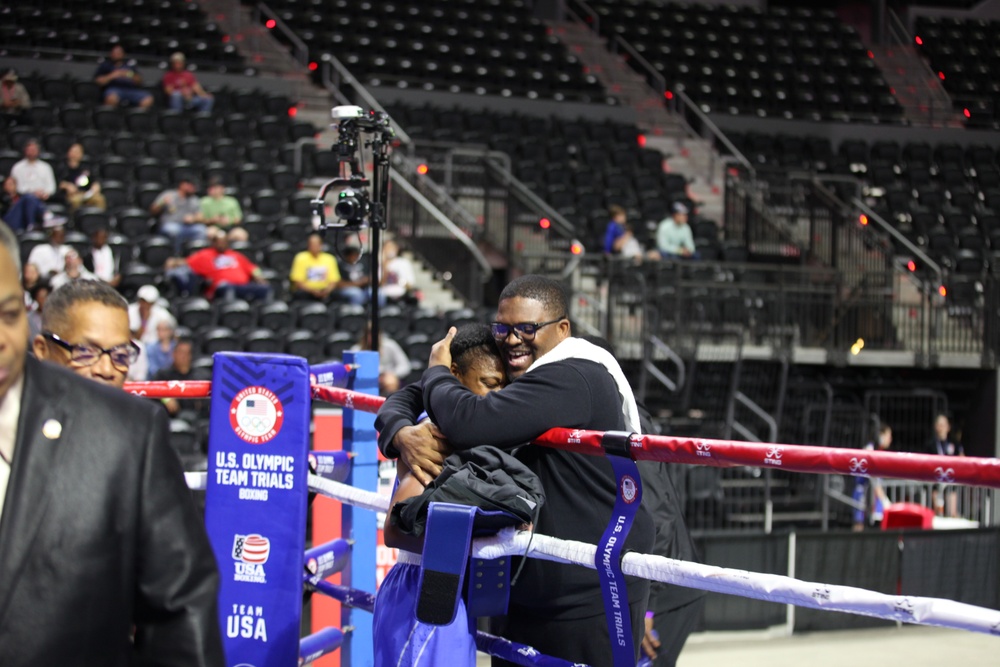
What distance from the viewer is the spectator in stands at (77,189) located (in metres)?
12.1

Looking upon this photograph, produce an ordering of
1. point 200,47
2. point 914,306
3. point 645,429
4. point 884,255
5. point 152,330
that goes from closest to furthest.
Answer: point 645,429
point 152,330
point 914,306
point 884,255
point 200,47

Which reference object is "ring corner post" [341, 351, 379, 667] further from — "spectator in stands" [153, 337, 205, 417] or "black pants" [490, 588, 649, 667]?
"spectator in stands" [153, 337, 205, 417]

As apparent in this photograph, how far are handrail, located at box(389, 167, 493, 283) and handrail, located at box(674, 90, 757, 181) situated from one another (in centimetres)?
519

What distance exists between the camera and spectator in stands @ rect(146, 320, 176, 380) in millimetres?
9766

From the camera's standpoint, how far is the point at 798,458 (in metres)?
2.40

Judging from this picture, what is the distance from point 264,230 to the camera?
1273 centimetres

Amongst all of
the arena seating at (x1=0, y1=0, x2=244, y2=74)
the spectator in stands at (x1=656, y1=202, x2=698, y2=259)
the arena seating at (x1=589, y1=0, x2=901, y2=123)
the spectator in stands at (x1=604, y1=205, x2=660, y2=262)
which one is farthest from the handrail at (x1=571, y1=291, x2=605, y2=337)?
the arena seating at (x1=589, y1=0, x2=901, y2=123)

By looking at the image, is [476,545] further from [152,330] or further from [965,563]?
[152,330]

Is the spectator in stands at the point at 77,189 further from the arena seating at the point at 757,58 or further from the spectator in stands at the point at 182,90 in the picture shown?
the arena seating at the point at 757,58

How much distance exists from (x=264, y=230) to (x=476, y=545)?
10260 millimetres

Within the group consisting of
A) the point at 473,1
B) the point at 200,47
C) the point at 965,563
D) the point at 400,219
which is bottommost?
the point at 965,563

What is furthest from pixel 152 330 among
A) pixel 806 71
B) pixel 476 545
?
pixel 806 71

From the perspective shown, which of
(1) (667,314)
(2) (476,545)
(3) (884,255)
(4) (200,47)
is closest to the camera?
(2) (476,545)

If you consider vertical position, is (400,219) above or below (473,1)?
below
